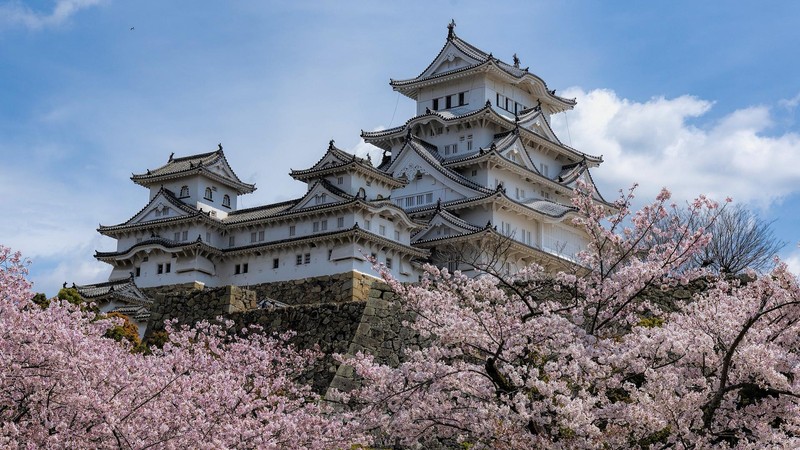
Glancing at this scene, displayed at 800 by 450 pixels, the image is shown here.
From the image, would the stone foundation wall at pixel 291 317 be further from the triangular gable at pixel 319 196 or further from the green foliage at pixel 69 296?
the triangular gable at pixel 319 196

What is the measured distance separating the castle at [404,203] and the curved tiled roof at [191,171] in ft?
0.27

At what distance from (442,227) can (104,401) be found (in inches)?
1341

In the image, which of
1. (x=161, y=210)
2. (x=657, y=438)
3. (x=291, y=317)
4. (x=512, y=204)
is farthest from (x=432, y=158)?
(x=657, y=438)

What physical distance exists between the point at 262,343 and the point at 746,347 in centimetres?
1227

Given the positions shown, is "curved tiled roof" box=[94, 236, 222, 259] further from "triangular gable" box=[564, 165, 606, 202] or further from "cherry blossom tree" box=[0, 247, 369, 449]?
"cherry blossom tree" box=[0, 247, 369, 449]

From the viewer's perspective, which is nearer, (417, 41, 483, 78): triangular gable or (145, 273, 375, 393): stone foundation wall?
(145, 273, 375, 393): stone foundation wall

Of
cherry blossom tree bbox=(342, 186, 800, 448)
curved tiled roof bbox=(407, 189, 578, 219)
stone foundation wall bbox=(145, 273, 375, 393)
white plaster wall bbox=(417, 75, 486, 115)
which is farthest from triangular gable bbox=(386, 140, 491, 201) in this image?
cherry blossom tree bbox=(342, 186, 800, 448)

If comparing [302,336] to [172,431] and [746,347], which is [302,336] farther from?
[746,347]

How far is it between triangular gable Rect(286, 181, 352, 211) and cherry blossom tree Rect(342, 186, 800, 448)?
1142 inches

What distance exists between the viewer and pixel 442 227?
46844 mm

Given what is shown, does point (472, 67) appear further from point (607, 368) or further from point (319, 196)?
point (607, 368)

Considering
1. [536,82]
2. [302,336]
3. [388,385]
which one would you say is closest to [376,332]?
[302,336]

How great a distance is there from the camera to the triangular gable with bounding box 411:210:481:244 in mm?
45875

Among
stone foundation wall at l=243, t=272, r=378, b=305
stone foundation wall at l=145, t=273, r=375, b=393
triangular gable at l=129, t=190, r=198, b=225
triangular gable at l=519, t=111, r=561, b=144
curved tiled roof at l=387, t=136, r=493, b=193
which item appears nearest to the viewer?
stone foundation wall at l=145, t=273, r=375, b=393
